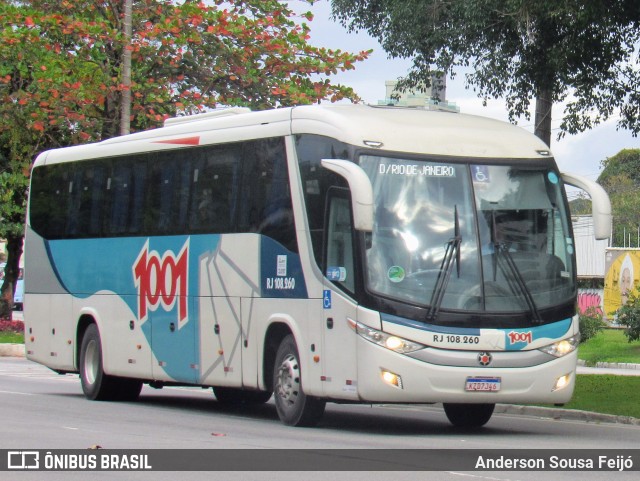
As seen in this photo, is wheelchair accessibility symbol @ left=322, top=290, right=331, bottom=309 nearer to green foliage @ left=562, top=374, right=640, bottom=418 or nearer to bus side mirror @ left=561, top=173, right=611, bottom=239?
bus side mirror @ left=561, top=173, right=611, bottom=239

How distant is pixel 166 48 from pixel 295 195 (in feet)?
51.6

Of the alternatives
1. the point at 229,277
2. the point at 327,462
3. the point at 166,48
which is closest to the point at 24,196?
the point at 166,48

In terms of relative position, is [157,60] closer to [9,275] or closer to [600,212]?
[9,275]

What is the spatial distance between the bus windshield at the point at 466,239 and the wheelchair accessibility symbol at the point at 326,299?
711 millimetres

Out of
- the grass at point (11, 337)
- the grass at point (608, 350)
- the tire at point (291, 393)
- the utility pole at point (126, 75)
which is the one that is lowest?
the grass at point (608, 350)

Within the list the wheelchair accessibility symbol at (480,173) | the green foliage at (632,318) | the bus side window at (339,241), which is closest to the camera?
the bus side window at (339,241)

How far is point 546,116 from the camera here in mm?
22203

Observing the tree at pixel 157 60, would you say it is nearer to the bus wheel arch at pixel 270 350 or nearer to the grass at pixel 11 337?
the grass at pixel 11 337

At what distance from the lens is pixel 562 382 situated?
15422 mm

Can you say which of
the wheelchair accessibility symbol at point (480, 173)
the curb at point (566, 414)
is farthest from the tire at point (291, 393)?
the curb at point (566, 414)

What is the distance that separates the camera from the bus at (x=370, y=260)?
48.8ft

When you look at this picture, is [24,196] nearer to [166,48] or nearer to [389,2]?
[166,48]

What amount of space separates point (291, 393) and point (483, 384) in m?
2.35

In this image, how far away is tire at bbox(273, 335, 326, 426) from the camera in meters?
15.9
